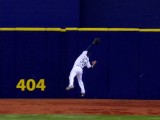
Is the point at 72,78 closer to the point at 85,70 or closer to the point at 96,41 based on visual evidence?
the point at 85,70

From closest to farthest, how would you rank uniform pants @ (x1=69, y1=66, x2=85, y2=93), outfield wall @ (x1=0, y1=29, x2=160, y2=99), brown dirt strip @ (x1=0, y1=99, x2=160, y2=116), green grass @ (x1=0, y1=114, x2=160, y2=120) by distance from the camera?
1. green grass @ (x1=0, y1=114, x2=160, y2=120)
2. brown dirt strip @ (x1=0, y1=99, x2=160, y2=116)
3. uniform pants @ (x1=69, y1=66, x2=85, y2=93)
4. outfield wall @ (x1=0, y1=29, x2=160, y2=99)

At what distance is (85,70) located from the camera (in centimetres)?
1912

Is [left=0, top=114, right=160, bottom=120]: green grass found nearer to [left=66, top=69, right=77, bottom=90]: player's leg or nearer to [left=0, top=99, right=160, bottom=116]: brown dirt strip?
[left=0, top=99, right=160, bottom=116]: brown dirt strip

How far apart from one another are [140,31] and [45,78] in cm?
337

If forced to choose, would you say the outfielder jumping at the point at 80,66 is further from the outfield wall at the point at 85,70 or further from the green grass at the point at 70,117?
the green grass at the point at 70,117

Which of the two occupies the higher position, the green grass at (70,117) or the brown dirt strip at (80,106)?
the brown dirt strip at (80,106)

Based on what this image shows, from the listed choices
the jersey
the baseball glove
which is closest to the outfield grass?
the jersey

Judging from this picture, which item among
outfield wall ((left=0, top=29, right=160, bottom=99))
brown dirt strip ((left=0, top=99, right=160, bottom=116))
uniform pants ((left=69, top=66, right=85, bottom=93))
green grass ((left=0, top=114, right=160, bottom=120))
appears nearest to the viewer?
green grass ((left=0, top=114, right=160, bottom=120))

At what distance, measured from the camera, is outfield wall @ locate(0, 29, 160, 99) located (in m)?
19.1

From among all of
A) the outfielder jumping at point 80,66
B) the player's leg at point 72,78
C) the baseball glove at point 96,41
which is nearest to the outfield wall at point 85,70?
the baseball glove at point 96,41

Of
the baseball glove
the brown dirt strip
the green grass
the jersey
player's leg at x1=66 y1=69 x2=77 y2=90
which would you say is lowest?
the green grass

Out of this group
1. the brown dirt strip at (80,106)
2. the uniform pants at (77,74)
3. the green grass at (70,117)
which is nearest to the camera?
the green grass at (70,117)

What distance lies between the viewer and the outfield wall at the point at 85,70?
62.6 ft

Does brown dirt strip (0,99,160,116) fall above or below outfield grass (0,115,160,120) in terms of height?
above
